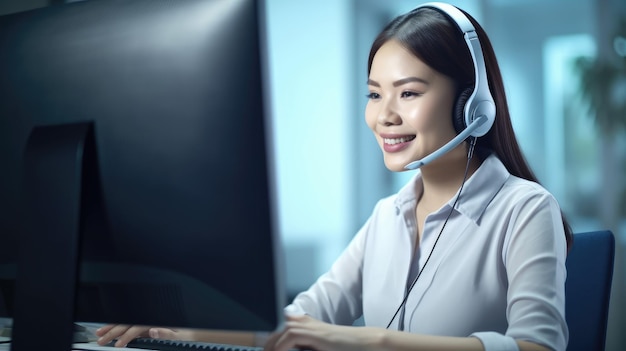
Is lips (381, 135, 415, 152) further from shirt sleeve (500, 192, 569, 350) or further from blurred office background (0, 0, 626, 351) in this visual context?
blurred office background (0, 0, 626, 351)

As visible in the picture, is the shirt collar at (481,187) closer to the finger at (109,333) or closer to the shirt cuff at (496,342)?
the shirt cuff at (496,342)

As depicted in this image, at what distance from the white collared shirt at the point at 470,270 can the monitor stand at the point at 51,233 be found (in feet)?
1.85

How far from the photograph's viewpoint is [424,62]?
1110 mm

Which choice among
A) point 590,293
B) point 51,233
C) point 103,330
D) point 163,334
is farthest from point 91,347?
point 590,293

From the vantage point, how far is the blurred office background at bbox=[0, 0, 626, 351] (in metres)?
3.19

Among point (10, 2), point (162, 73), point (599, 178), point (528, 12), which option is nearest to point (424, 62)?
point (162, 73)

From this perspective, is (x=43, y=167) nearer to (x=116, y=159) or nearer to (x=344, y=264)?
(x=116, y=159)

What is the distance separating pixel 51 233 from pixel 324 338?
0.38 metres

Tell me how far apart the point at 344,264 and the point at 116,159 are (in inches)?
28.1

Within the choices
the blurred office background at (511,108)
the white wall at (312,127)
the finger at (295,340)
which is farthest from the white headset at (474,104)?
the white wall at (312,127)

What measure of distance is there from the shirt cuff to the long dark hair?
336 mm

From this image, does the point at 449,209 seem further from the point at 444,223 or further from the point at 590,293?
the point at 590,293

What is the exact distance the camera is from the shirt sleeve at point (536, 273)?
2.97ft

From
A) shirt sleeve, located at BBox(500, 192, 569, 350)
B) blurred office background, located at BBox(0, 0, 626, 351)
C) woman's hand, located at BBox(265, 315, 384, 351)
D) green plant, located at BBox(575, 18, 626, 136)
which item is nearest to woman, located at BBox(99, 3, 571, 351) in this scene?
shirt sleeve, located at BBox(500, 192, 569, 350)
